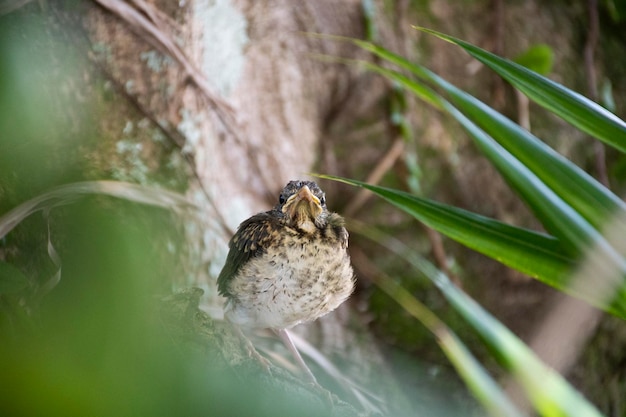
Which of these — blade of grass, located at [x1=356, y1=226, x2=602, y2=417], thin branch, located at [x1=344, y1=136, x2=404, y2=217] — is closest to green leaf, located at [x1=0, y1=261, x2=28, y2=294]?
blade of grass, located at [x1=356, y1=226, x2=602, y2=417]

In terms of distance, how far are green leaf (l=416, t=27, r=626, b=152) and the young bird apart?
0.35 m

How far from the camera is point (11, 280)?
1.61ft

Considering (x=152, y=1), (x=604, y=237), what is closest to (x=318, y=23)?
(x=152, y=1)

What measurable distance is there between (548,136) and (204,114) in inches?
65.3

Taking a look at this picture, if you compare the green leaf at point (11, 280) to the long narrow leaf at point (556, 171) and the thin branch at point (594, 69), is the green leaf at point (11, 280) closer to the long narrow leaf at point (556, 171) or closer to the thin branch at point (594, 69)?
the long narrow leaf at point (556, 171)

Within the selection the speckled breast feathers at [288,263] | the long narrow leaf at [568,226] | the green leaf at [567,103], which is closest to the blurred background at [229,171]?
the speckled breast feathers at [288,263]

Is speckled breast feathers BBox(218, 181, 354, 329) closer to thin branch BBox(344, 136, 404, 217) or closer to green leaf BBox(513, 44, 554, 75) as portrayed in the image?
thin branch BBox(344, 136, 404, 217)

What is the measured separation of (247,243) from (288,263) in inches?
3.1

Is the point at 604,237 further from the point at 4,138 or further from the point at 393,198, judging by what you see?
the point at 4,138

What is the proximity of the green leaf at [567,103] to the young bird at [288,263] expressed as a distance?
0.35 metres

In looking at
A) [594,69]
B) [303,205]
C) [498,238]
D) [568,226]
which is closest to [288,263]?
[303,205]

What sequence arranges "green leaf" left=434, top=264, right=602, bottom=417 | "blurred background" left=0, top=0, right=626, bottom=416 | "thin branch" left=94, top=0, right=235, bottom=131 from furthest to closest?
"thin branch" left=94, top=0, right=235, bottom=131
"green leaf" left=434, top=264, right=602, bottom=417
"blurred background" left=0, top=0, right=626, bottom=416

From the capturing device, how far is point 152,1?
54.4 inches

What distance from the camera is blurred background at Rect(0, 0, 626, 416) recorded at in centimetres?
27
